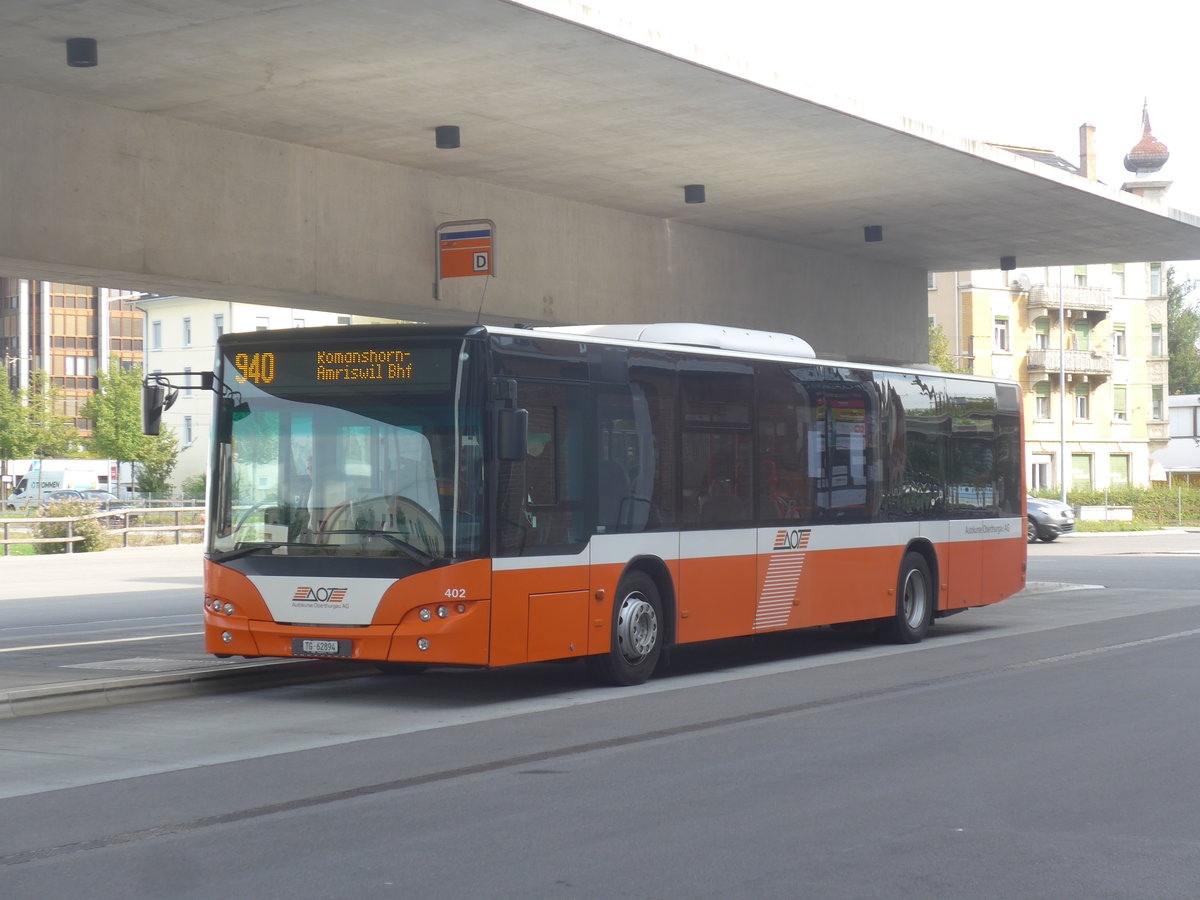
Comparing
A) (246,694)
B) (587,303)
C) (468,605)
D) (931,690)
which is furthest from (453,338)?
(587,303)

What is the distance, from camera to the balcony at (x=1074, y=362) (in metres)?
80.9

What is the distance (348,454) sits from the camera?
12.3 meters

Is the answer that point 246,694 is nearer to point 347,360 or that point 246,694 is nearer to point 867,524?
point 347,360

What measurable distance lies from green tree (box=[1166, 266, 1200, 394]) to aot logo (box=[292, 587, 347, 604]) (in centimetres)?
11369

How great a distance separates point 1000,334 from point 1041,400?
4443 millimetres

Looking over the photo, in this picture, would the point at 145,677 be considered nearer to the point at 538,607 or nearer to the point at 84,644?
the point at 538,607

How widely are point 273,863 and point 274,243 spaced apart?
976cm

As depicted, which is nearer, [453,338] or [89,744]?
[89,744]

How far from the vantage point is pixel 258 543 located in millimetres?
12508

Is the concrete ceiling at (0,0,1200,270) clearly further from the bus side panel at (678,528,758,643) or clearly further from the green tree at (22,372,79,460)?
the green tree at (22,372,79,460)

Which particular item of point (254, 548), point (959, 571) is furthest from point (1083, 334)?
point (254, 548)

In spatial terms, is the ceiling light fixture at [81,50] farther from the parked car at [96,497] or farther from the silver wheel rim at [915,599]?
the parked car at [96,497]

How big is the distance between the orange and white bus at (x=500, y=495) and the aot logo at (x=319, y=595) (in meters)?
0.02

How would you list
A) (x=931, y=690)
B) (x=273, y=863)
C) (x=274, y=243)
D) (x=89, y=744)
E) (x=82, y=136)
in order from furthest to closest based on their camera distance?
(x=274, y=243) < (x=82, y=136) < (x=931, y=690) < (x=89, y=744) < (x=273, y=863)
